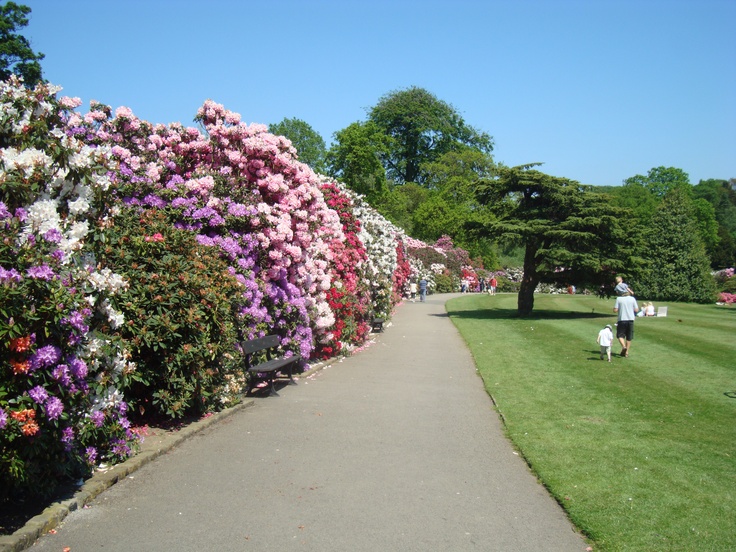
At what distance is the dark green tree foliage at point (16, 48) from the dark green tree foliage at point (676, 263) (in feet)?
122

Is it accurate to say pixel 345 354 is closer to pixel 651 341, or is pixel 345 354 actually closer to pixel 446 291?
pixel 651 341

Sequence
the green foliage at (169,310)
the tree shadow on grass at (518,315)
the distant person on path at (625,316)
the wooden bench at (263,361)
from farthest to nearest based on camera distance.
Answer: the tree shadow on grass at (518,315), the distant person on path at (625,316), the wooden bench at (263,361), the green foliage at (169,310)

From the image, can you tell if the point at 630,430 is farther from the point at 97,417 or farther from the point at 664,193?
the point at 664,193

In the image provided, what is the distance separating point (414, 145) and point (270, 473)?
2736 inches

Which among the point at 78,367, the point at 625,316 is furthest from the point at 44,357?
the point at 625,316

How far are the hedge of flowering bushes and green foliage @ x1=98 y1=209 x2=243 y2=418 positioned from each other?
0.07 feet

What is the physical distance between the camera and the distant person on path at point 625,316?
49.9 ft

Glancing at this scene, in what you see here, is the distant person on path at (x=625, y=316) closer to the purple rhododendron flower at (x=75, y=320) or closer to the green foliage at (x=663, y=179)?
the purple rhododendron flower at (x=75, y=320)

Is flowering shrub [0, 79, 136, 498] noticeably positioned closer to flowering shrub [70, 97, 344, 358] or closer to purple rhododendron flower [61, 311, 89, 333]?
purple rhododendron flower [61, 311, 89, 333]

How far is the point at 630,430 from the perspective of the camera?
339 inches

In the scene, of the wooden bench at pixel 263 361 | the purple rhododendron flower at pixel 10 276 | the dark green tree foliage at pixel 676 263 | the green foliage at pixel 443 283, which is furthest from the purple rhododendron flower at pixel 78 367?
the green foliage at pixel 443 283

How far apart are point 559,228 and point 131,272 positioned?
21127 mm

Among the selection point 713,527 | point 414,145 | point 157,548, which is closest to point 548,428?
point 713,527

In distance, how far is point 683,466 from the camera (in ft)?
23.2
